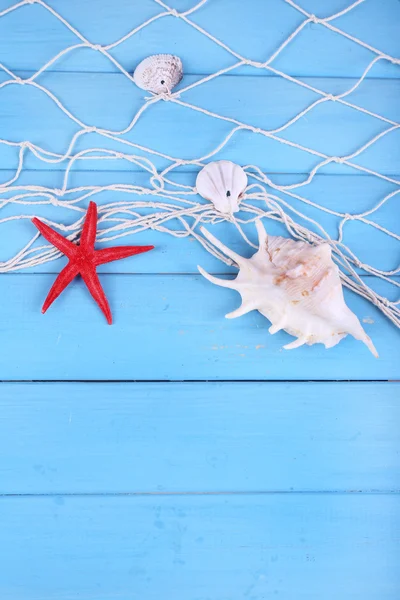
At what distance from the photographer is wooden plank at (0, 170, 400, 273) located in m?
0.99

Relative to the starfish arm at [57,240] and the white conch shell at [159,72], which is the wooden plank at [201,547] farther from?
the white conch shell at [159,72]

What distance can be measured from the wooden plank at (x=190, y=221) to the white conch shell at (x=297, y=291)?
0.06 meters

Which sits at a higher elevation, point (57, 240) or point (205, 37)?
point (205, 37)

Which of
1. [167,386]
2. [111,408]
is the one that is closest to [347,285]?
[167,386]

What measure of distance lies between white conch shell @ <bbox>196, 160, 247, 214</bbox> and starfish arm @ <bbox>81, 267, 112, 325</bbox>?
0.26 meters

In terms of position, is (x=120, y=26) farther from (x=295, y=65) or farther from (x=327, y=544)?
(x=327, y=544)

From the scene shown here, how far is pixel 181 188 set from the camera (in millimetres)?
1012

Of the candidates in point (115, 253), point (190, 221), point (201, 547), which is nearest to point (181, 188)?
point (190, 221)

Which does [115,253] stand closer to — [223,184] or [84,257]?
[84,257]

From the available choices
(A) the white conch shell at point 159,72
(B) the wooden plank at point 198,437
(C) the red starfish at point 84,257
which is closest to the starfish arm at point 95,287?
(C) the red starfish at point 84,257

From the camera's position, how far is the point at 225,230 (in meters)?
1.01

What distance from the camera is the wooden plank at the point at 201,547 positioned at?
93cm

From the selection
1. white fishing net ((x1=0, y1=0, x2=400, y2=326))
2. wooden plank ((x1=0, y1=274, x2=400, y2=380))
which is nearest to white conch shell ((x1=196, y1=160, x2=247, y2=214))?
white fishing net ((x1=0, y1=0, x2=400, y2=326))

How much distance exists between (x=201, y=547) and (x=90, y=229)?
606 millimetres
